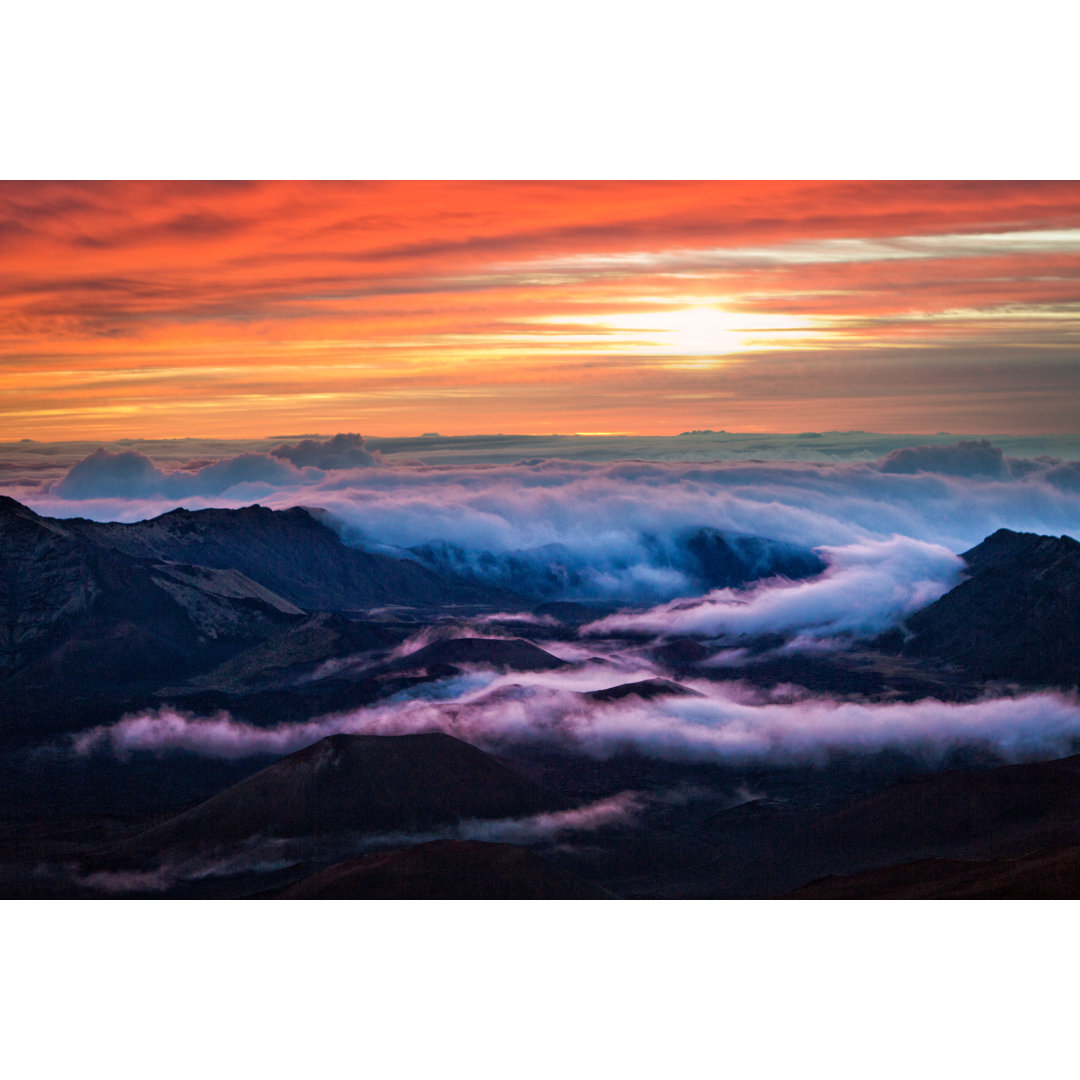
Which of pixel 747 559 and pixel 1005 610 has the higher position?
pixel 747 559

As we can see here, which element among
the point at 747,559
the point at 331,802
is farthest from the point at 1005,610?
the point at 331,802

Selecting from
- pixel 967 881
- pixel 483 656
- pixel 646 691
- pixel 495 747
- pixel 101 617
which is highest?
pixel 967 881

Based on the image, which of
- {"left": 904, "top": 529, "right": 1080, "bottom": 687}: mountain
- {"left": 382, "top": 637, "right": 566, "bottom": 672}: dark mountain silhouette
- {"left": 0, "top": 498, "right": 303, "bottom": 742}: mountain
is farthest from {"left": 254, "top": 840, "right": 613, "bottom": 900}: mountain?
{"left": 904, "top": 529, "right": 1080, "bottom": 687}: mountain

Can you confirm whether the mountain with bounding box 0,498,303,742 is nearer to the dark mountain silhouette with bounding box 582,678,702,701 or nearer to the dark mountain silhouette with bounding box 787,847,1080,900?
the dark mountain silhouette with bounding box 582,678,702,701

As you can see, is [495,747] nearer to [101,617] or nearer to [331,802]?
[331,802]

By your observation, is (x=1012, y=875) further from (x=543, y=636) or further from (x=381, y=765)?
(x=543, y=636)

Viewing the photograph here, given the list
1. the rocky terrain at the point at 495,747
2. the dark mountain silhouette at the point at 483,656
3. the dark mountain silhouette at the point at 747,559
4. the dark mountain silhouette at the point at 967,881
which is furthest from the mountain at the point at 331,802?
the dark mountain silhouette at the point at 747,559
